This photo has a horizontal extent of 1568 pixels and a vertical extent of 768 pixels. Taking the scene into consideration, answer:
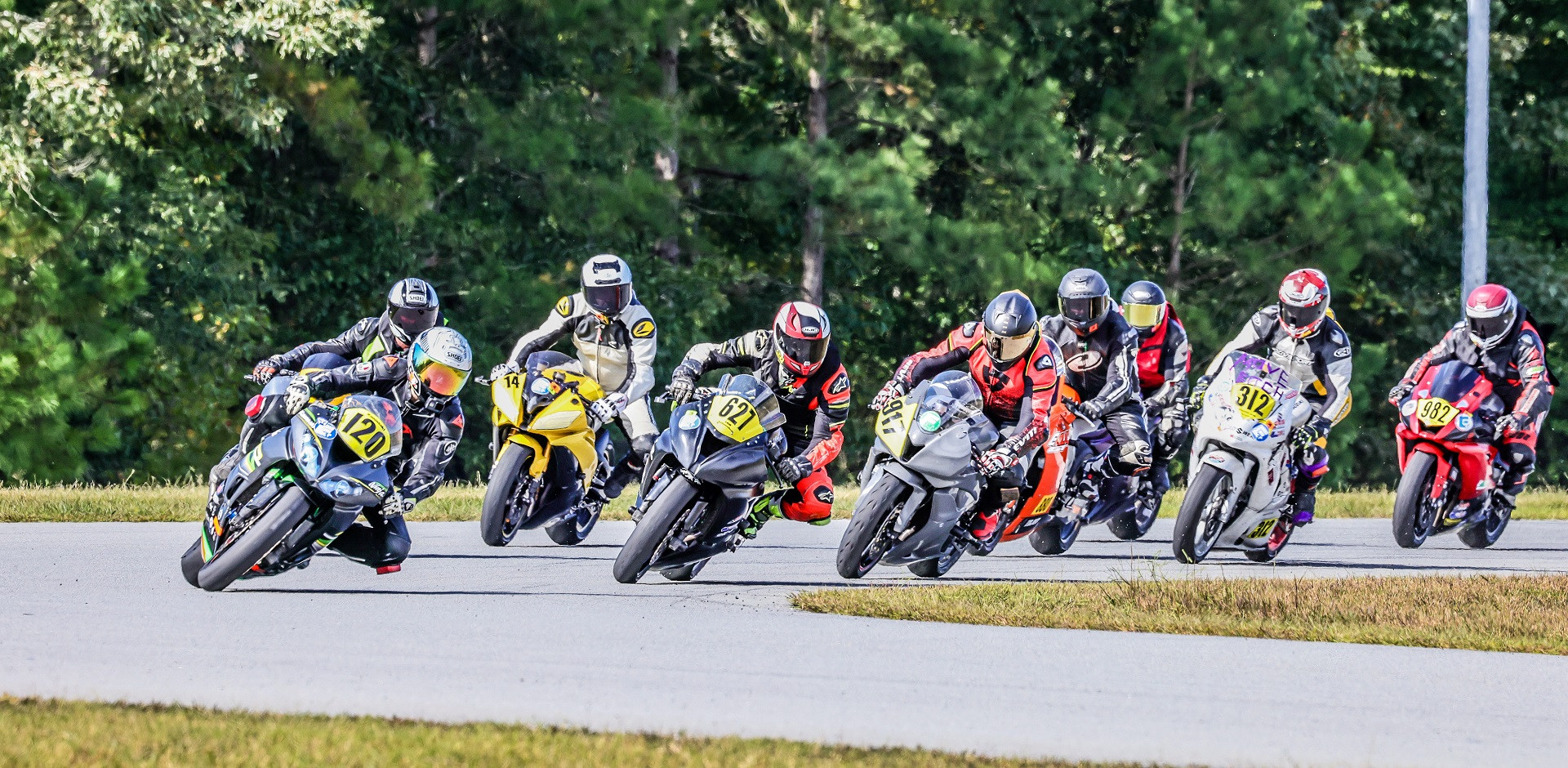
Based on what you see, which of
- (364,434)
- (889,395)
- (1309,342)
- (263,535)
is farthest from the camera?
(1309,342)

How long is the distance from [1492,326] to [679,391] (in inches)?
279

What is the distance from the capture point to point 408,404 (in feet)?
41.5

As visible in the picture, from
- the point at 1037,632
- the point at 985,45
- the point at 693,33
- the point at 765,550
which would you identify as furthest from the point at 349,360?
the point at 985,45

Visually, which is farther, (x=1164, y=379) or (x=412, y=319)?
(x=1164, y=379)

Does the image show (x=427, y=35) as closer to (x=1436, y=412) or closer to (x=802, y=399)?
(x=1436, y=412)

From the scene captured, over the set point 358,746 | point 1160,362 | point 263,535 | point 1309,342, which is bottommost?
point 1160,362

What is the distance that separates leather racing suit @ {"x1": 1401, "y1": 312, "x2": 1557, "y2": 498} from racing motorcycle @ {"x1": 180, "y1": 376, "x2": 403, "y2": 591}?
27.7 ft

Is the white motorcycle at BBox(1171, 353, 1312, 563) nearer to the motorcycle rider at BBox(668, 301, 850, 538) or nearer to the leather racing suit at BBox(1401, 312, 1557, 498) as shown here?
the motorcycle rider at BBox(668, 301, 850, 538)

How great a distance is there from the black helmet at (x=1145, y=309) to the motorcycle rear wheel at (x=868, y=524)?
4782mm

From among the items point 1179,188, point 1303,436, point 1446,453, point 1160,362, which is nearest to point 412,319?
point 1160,362

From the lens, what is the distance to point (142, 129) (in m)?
26.4

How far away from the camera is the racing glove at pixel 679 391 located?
11.8 m

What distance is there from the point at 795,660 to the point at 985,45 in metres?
22.1

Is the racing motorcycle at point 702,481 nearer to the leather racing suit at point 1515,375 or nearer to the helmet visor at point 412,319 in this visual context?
the helmet visor at point 412,319
